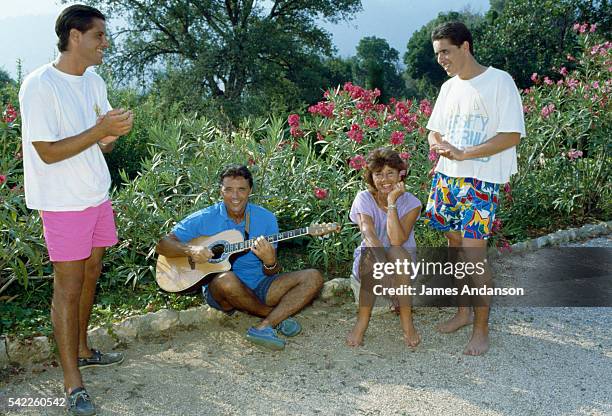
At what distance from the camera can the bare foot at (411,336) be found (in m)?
3.25

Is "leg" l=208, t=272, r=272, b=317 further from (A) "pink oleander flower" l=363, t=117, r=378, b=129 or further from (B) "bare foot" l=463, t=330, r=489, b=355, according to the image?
(A) "pink oleander flower" l=363, t=117, r=378, b=129

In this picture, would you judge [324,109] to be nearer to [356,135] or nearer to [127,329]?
[356,135]

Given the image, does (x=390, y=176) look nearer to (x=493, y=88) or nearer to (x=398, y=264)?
(x=398, y=264)

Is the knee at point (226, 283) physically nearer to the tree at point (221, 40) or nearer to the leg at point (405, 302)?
the leg at point (405, 302)

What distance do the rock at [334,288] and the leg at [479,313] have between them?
96 centimetres

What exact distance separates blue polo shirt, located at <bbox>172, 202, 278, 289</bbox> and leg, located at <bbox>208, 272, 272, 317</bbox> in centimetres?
14

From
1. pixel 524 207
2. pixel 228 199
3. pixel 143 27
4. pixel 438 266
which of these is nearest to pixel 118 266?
pixel 228 199

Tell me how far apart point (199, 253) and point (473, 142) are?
1431mm

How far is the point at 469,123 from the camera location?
3.05m

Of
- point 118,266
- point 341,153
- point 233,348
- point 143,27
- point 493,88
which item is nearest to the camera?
point 493,88

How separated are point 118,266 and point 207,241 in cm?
110

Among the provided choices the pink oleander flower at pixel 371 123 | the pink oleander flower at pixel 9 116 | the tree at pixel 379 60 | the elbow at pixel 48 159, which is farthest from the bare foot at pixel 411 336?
the tree at pixel 379 60

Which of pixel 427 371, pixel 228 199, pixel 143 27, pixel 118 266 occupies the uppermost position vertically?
pixel 143 27

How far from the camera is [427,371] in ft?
9.75
